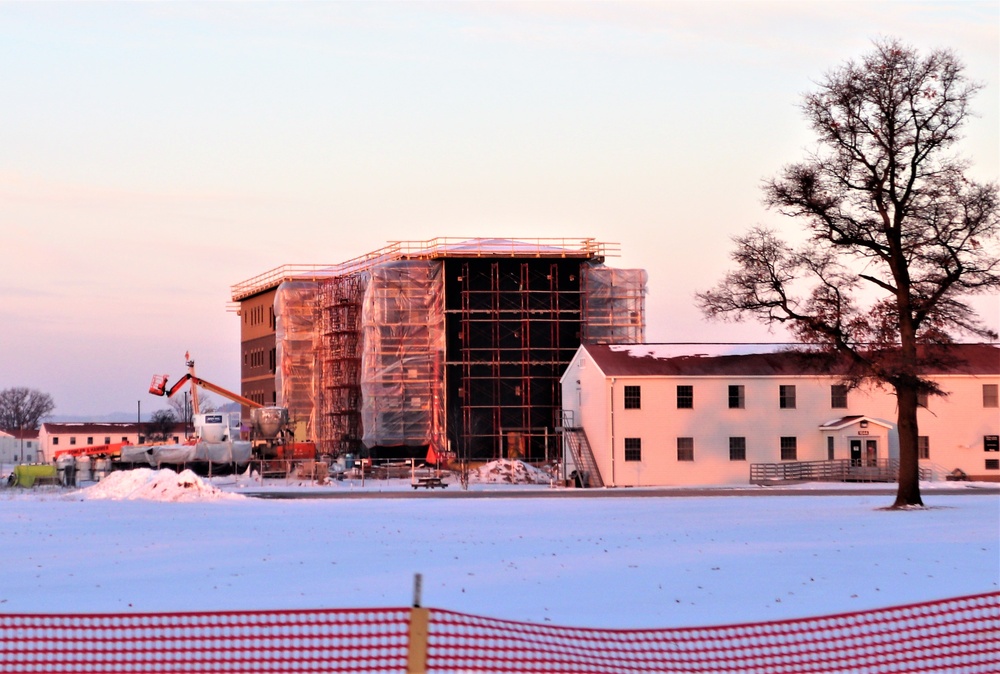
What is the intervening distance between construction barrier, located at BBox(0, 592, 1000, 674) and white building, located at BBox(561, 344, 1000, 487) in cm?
4830

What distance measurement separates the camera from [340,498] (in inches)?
2014

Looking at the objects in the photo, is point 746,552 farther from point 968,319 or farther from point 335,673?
point 968,319

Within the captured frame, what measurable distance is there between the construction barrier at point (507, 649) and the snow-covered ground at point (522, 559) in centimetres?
150

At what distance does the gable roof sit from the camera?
64938 mm

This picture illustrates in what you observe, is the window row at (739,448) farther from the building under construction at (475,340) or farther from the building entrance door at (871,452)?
the building under construction at (475,340)

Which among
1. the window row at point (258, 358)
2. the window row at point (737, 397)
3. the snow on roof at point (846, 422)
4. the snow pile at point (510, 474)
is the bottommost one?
the snow pile at point (510, 474)

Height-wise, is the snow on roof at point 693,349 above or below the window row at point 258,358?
below

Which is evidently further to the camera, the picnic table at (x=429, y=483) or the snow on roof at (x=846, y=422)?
the snow on roof at (x=846, y=422)

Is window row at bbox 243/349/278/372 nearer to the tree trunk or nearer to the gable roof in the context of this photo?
the gable roof

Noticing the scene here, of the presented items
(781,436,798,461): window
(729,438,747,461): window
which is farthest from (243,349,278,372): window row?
(781,436,798,461): window

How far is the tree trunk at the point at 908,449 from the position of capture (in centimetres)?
4009

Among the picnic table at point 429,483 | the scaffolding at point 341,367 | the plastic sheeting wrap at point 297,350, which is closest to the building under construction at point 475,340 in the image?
the scaffolding at point 341,367

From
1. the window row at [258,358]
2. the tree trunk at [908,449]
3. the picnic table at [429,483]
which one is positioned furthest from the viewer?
the window row at [258,358]

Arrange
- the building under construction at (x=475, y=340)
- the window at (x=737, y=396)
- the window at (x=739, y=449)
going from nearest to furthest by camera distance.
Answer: the window at (x=739, y=449) < the window at (x=737, y=396) < the building under construction at (x=475, y=340)
